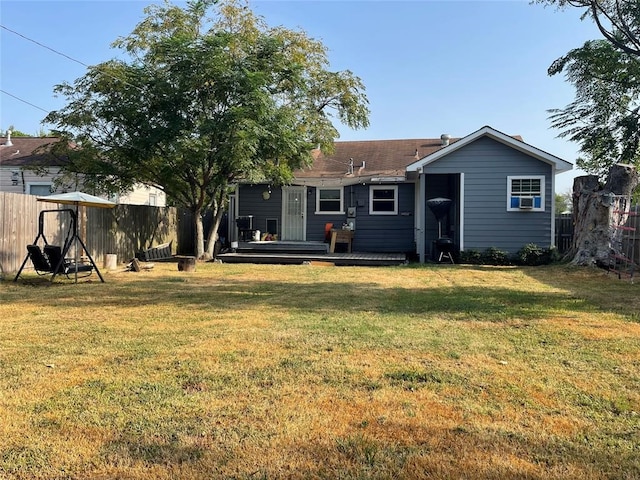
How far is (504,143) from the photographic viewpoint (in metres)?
13.9

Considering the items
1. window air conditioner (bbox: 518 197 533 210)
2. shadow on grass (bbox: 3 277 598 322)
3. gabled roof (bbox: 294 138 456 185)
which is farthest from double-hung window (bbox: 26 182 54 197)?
window air conditioner (bbox: 518 197 533 210)

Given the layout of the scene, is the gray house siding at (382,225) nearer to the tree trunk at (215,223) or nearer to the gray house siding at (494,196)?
the gray house siding at (494,196)

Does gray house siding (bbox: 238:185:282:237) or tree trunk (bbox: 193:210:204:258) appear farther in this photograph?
gray house siding (bbox: 238:185:282:237)

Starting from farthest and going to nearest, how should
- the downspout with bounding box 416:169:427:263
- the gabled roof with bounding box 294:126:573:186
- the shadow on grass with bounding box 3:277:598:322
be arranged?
the downspout with bounding box 416:169:427:263
the gabled roof with bounding box 294:126:573:186
the shadow on grass with bounding box 3:277:598:322

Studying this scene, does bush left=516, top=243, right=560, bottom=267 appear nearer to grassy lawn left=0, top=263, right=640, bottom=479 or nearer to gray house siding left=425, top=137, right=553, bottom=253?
gray house siding left=425, top=137, right=553, bottom=253

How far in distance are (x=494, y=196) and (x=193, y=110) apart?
915 centimetres

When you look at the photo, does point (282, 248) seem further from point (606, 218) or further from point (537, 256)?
point (606, 218)

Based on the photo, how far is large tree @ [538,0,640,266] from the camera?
1088 cm

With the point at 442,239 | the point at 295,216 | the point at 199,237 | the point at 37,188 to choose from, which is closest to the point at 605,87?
the point at 442,239

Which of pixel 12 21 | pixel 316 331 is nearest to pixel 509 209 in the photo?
pixel 316 331

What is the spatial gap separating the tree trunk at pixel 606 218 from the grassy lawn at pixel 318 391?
6.18m

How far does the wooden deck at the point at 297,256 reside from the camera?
1373 centimetres

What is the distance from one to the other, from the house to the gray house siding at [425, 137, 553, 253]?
29 mm

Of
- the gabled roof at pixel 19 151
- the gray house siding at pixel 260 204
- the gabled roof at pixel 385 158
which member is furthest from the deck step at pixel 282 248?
the gabled roof at pixel 19 151
